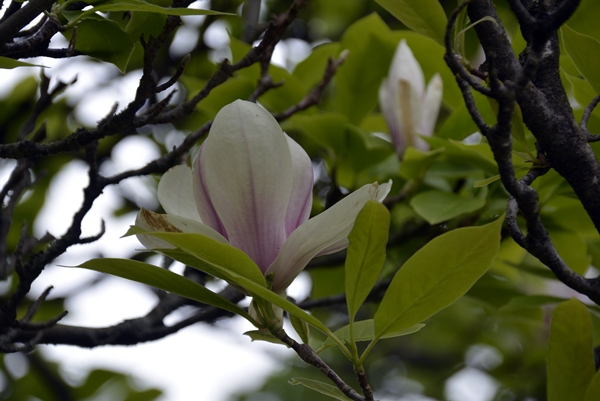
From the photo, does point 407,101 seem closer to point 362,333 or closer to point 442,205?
point 442,205

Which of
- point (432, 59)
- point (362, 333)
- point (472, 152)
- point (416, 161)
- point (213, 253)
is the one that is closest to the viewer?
point (213, 253)

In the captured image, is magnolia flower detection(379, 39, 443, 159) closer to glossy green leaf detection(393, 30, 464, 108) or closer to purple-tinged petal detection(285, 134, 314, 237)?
glossy green leaf detection(393, 30, 464, 108)

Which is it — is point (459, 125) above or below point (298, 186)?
below

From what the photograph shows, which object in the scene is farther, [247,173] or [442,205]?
[442,205]

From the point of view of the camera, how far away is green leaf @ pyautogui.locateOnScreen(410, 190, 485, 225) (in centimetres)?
91

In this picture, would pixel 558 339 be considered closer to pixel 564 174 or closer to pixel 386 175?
pixel 564 174

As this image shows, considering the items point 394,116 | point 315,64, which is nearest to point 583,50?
point 394,116

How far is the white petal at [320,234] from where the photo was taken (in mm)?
550

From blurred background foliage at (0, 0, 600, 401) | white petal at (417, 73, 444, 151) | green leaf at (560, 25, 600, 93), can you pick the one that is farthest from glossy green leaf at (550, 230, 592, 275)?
green leaf at (560, 25, 600, 93)

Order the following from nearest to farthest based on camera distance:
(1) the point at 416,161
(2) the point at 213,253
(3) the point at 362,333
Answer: (2) the point at 213,253
(3) the point at 362,333
(1) the point at 416,161

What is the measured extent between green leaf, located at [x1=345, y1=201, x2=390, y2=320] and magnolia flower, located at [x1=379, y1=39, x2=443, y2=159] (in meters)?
0.64

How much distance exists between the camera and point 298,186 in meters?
0.61

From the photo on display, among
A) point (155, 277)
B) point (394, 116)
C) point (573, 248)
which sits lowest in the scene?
point (573, 248)

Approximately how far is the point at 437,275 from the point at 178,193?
0.28 metres
